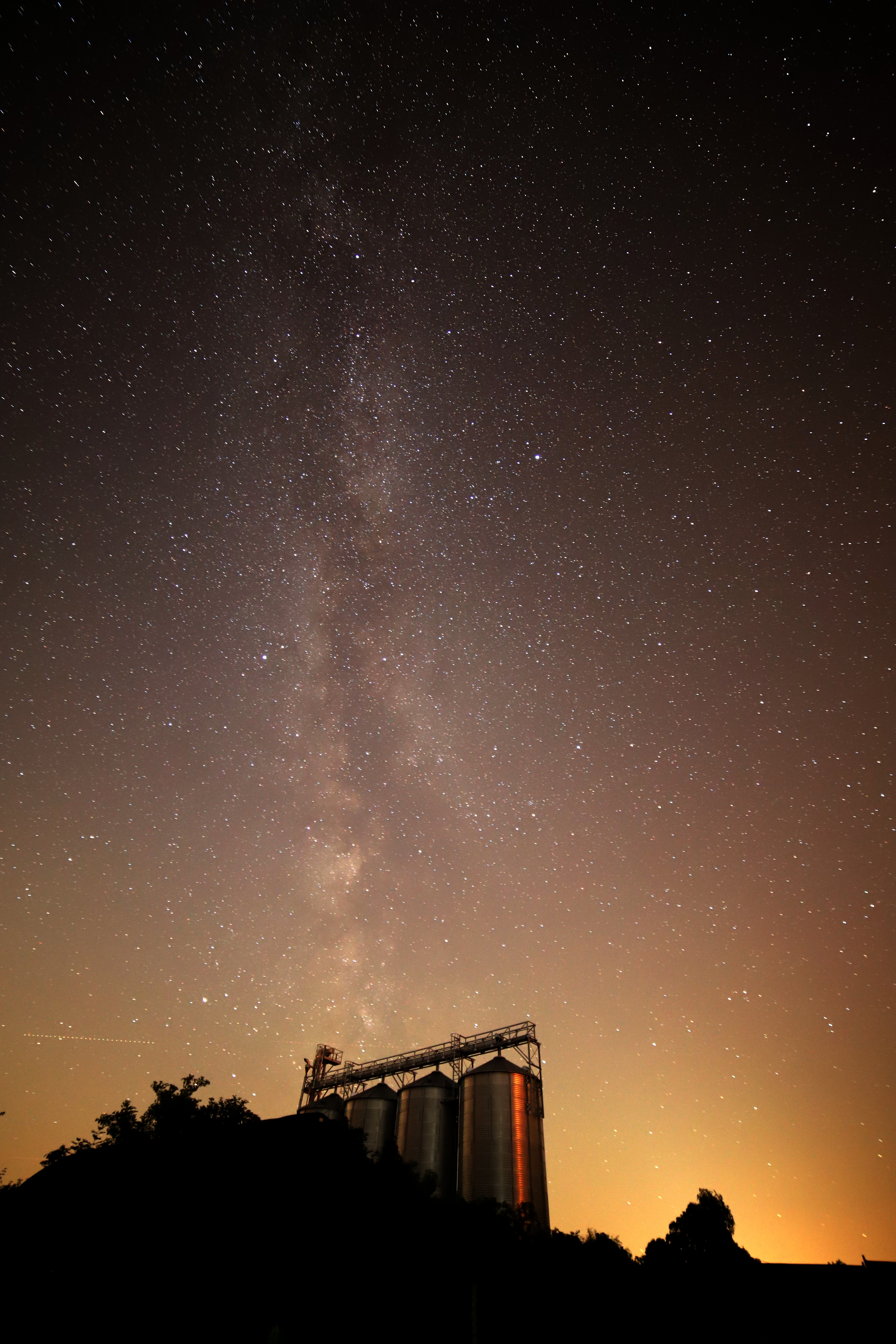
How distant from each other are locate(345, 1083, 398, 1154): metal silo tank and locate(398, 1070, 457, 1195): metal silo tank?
4.93ft

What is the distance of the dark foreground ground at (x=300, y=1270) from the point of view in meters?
15.4

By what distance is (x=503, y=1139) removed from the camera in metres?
30.6

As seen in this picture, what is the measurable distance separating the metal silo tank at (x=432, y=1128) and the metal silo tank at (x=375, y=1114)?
59.2 inches

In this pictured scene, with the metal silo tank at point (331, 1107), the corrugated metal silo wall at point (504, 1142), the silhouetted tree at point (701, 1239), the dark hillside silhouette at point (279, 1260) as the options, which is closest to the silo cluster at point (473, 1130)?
the corrugated metal silo wall at point (504, 1142)

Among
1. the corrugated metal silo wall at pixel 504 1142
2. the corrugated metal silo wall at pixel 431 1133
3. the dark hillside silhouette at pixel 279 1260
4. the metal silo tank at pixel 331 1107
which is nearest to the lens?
the dark hillside silhouette at pixel 279 1260

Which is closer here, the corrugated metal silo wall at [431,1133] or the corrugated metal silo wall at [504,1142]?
the corrugated metal silo wall at [504,1142]

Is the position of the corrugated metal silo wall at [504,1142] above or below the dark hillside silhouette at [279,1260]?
above

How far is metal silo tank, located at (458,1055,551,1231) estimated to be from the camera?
29250mm

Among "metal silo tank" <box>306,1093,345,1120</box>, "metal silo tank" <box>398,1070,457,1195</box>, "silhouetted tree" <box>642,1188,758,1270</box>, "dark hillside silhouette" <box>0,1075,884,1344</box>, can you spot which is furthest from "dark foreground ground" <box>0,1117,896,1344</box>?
"metal silo tank" <box>306,1093,345,1120</box>

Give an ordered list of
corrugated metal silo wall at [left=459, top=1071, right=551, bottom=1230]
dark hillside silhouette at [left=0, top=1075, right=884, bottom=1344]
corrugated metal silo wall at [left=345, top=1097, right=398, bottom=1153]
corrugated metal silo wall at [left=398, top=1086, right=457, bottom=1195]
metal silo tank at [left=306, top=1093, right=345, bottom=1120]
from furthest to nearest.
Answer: metal silo tank at [left=306, top=1093, right=345, bottom=1120], corrugated metal silo wall at [left=345, top=1097, right=398, bottom=1153], corrugated metal silo wall at [left=398, top=1086, right=457, bottom=1195], corrugated metal silo wall at [left=459, top=1071, right=551, bottom=1230], dark hillside silhouette at [left=0, top=1075, right=884, bottom=1344]

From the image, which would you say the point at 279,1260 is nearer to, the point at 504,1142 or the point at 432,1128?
the point at 504,1142

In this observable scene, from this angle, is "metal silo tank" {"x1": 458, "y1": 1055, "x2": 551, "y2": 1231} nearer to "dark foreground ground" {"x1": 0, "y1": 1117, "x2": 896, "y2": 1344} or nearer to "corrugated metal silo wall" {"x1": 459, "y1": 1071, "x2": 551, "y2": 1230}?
"corrugated metal silo wall" {"x1": 459, "y1": 1071, "x2": 551, "y2": 1230}

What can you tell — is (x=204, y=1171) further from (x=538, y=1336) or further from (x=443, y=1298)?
(x=538, y=1336)

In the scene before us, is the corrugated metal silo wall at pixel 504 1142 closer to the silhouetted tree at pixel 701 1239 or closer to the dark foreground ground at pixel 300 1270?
the dark foreground ground at pixel 300 1270
